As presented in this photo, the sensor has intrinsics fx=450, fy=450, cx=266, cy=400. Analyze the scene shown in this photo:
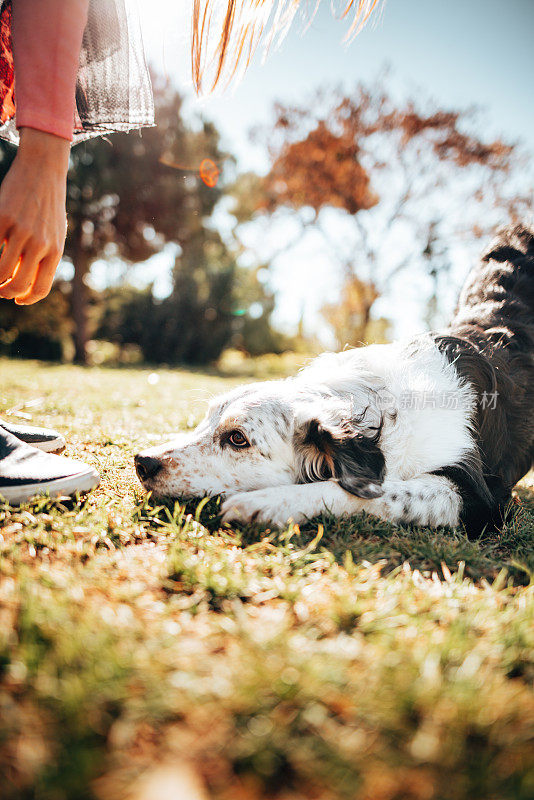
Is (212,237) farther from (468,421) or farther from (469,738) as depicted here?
(469,738)

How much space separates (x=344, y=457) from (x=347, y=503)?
24 centimetres

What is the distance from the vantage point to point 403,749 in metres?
0.84

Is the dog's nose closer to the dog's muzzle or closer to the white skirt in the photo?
the dog's muzzle

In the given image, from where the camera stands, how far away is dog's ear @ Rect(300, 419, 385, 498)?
225 cm

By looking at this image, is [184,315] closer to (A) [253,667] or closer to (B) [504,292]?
(B) [504,292]

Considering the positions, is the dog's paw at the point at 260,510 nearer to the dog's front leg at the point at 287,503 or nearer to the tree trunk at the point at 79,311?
the dog's front leg at the point at 287,503

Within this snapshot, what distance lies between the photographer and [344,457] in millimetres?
2336

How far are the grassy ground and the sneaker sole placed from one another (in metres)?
0.08

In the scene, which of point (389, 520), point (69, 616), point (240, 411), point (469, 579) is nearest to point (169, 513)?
point (240, 411)

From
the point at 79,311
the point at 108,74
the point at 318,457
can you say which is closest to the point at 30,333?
the point at 79,311

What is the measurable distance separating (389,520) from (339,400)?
749mm

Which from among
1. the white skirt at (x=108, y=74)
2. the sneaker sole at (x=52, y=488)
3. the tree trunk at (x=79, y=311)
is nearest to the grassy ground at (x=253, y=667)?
the sneaker sole at (x=52, y=488)

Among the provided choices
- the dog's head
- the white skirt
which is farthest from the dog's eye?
the white skirt

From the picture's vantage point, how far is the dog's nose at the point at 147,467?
7.48 ft
